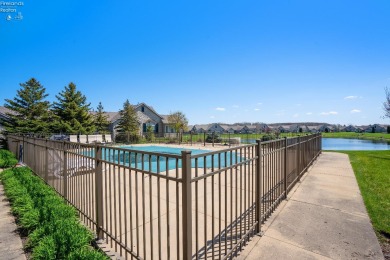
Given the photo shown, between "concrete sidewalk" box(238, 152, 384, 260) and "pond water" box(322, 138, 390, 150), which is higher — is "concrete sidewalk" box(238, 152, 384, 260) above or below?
above

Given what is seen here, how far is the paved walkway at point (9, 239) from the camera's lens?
10.6ft

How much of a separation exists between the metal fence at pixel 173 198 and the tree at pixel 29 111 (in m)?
22.1

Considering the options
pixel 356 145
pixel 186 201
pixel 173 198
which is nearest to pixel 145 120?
pixel 173 198

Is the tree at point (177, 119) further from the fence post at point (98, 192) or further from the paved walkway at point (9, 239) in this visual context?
the fence post at point (98, 192)

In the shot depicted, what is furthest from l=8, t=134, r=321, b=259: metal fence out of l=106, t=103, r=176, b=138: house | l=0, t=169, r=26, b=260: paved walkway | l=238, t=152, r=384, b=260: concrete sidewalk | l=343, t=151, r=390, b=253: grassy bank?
l=106, t=103, r=176, b=138: house

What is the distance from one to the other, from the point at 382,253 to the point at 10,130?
30.6 m

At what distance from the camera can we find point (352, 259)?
3045mm

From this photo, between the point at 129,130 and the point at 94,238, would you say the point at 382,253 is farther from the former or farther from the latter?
the point at 129,130

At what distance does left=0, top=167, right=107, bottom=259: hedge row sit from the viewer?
2.91 metres

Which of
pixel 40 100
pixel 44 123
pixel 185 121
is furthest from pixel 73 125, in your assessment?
pixel 185 121

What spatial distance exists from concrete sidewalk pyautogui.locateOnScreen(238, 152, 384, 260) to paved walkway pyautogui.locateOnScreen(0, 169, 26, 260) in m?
3.44

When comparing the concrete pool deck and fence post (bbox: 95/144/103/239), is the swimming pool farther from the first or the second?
the concrete pool deck

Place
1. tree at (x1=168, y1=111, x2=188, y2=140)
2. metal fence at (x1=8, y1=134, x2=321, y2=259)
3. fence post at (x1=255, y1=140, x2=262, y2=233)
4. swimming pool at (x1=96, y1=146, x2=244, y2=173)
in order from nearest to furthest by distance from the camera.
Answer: metal fence at (x1=8, y1=134, x2=321, y2=259)
swimming pool at (x1=96, y1=146, x2=244, y2=173)
fence post at (x1=255, y1=140, x2=262, y2=233)
tree at (x1=168, y1=111, x2=188, y2=140)

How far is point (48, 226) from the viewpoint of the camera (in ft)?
11.5
